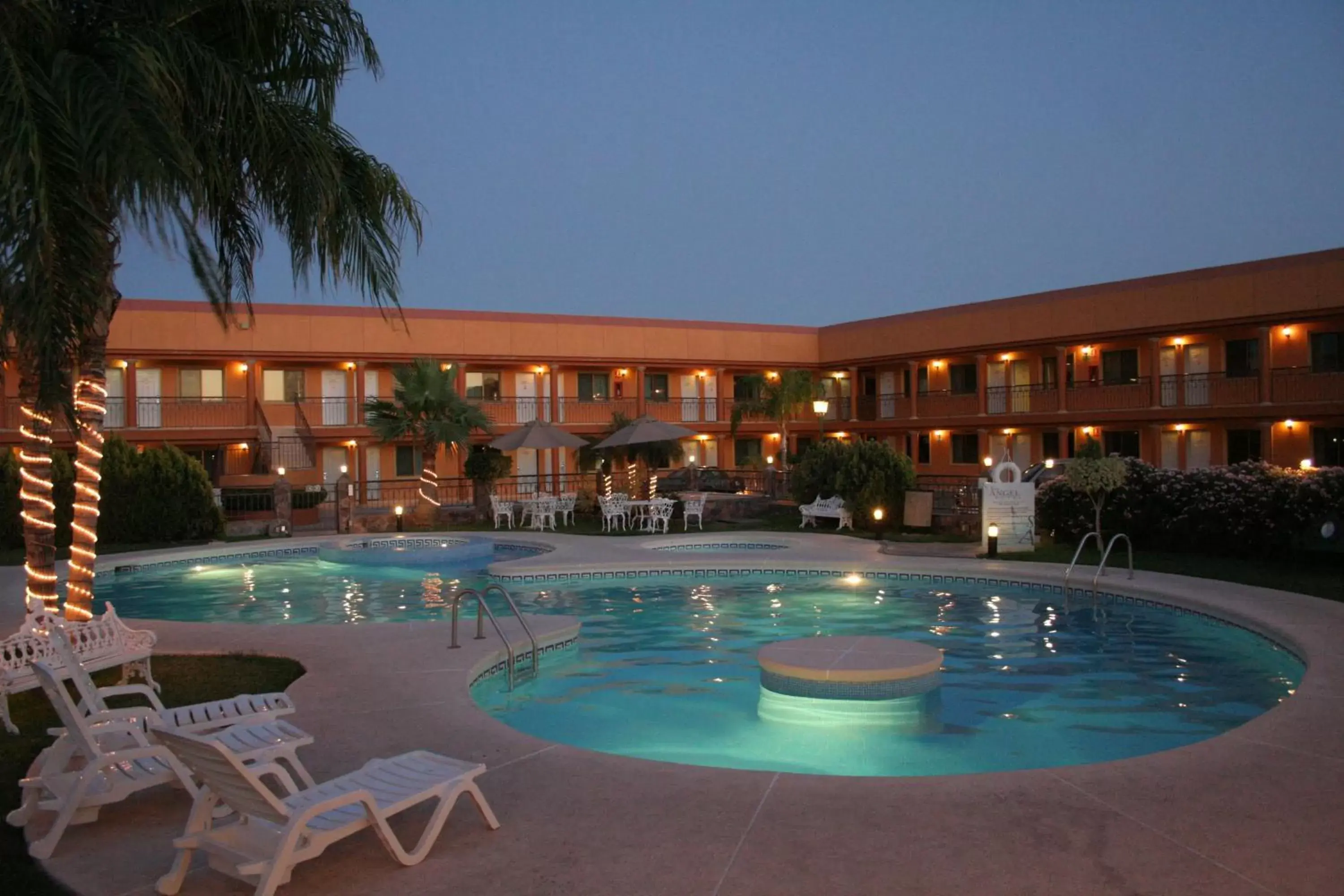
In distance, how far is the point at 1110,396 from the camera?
30.0 m

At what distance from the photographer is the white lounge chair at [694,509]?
2403 cm

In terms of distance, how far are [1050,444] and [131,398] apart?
27.8 m

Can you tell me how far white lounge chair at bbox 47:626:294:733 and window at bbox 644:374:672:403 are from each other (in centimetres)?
3240

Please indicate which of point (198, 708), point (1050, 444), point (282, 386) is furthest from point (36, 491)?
point (1050, 444)

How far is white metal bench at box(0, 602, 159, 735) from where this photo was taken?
7.24 metres

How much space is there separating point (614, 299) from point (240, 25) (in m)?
162

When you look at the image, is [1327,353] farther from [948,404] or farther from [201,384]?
[201,384]

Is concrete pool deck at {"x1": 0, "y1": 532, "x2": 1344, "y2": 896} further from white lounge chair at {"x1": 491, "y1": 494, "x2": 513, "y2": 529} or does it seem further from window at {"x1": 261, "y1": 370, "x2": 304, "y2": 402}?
window at {"x1": 261, "y1": 370, "x2": 304, "y2": 402}

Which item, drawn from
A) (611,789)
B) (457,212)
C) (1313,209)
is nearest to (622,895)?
(611,789)

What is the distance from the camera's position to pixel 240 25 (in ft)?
27.6

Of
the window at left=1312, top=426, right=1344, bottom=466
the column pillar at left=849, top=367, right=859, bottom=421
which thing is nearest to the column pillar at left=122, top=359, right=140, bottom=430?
the column pillar at left=849, top=367, right=859, bottom=421

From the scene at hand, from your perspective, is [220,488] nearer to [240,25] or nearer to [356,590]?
[356,590]

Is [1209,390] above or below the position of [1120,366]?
below

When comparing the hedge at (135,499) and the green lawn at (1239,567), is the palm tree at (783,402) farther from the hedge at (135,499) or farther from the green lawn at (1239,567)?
the hedge at (135,499)
